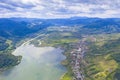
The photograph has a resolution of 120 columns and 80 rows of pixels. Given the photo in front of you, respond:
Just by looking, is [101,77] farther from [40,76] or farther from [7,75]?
[7,75]

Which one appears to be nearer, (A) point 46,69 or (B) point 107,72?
(B) point 107,72

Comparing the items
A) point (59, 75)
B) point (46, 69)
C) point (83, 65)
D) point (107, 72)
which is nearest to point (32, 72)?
point (46, 69)

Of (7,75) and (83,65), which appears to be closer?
(7,75)

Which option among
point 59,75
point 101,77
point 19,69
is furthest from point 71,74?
point 19,69

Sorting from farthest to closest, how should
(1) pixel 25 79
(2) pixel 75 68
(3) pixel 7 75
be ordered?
(2) pixel 75 68 → (3) pixel 7 75 → (1) pixel 25 79

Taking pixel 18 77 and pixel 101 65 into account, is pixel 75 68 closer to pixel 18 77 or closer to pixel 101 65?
pixel 101 65

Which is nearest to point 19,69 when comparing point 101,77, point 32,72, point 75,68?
point 32,72

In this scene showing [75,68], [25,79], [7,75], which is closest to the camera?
[25,79]

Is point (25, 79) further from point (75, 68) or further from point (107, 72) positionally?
point (107, 72)
